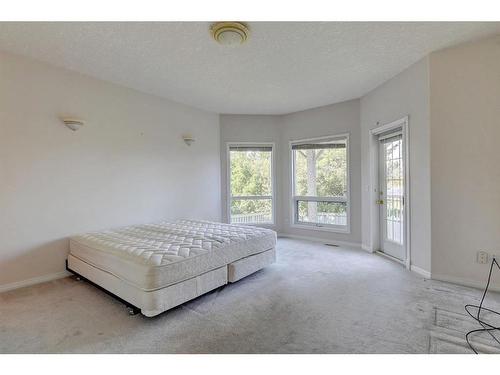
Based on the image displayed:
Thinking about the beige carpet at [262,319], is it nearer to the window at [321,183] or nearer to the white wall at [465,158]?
the white wall at [465,158]

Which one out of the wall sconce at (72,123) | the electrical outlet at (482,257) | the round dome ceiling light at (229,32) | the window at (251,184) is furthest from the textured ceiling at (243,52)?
the electrical outlet at (482,257)

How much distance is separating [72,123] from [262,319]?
10.4ft

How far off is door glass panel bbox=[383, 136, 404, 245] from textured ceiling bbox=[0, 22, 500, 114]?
98 cm

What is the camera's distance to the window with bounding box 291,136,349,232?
15.9ft

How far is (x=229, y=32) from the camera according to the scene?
235 centimetres

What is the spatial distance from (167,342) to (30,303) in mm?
1649

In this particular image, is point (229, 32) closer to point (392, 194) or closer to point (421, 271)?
point (392, 194)

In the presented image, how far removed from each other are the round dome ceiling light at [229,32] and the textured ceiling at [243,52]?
0.31ft

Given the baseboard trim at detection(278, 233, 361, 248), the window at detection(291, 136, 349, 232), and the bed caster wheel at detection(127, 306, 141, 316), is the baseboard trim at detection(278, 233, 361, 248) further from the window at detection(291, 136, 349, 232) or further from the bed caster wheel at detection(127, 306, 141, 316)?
the bed caster wheel at detection(127, 306, 141, 316)

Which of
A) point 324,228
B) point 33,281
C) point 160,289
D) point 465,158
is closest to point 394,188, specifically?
point 465,158

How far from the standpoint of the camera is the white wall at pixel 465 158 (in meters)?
2.74

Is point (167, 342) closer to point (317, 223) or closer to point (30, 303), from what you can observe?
point (30, 303)

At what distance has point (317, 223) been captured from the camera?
203 inches

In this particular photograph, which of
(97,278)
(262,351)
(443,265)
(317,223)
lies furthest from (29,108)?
(443,265)
